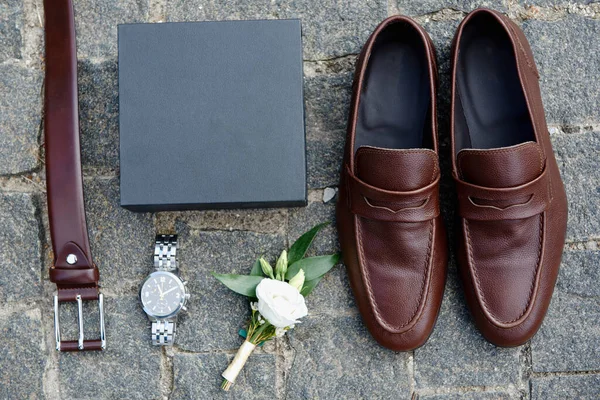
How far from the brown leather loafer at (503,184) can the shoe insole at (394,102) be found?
0.22 feet

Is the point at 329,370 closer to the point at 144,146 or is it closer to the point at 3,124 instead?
the point at 144,146

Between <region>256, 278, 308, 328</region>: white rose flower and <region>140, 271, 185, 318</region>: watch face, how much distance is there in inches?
6.3

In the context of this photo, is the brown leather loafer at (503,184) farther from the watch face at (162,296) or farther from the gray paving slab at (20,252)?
the gray paving slab at (20,252)

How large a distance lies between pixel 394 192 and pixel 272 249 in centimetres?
28

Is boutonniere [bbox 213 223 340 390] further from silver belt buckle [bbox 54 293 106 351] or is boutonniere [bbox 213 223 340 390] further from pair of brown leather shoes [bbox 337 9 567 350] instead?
silver belt buckle [bbox 54 293 106 351]

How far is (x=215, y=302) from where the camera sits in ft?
3.60

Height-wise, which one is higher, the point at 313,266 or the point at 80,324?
the point at 313,266

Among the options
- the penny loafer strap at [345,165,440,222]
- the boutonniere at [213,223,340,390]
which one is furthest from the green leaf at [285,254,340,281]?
the penny loafer strap at [345,165,440,222]

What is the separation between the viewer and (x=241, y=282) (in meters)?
1.06

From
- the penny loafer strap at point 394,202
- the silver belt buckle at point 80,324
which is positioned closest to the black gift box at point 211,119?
the penny loafer strap at point 394,202

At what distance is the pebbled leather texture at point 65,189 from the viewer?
3.48 ft

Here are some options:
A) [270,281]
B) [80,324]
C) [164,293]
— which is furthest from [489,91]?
[80,324]

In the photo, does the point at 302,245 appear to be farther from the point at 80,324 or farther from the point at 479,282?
the point at 80,324

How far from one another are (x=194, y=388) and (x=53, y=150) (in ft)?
1.65
